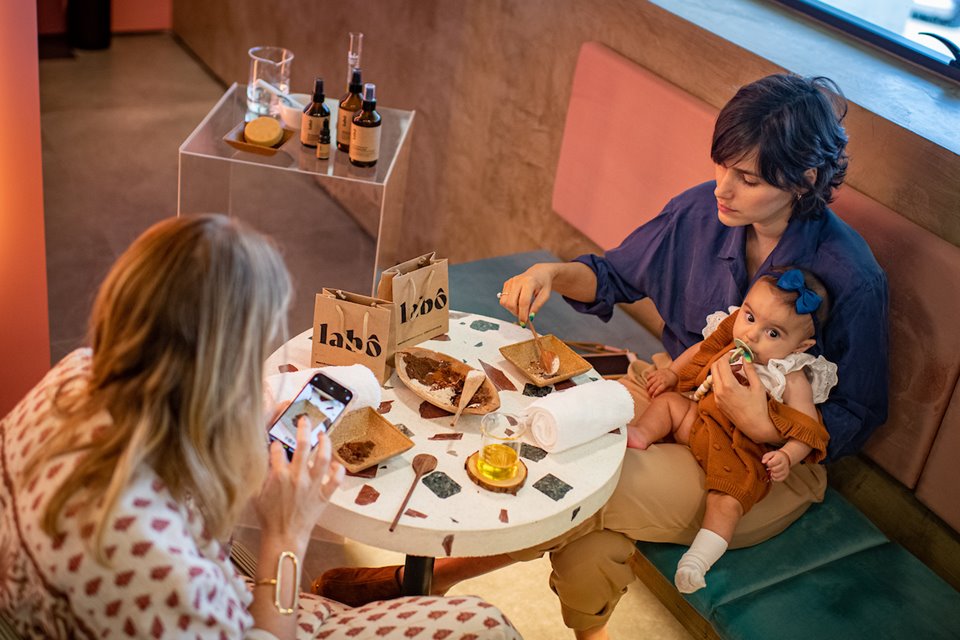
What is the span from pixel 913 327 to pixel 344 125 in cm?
170

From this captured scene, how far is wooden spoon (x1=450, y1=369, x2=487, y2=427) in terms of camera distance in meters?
2.00

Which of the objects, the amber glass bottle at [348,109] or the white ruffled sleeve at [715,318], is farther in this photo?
the amber glass bottle at [348,109]

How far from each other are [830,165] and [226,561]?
1.54 m

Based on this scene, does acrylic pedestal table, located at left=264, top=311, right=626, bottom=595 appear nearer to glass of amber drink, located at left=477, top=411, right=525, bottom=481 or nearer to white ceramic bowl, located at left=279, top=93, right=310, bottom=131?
glass of amber drink, located at left=477, top=411, right=525, bottom=481

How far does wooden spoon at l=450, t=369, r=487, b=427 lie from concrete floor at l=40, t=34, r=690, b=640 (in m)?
0.79

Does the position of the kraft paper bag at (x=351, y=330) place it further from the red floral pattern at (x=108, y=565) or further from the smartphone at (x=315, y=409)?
the red floral pattern at (x=108, y=565)

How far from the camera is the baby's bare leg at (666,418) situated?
236cm

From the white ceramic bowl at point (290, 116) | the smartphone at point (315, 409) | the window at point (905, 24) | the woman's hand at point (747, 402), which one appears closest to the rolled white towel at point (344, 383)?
the smartphone at point (315, 409)

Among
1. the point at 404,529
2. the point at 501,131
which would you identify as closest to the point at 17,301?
the point at 404,529

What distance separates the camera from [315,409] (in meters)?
1.87

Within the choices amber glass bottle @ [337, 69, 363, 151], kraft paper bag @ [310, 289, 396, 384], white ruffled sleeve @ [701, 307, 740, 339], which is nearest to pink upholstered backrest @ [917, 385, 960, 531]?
white ruffled sleeve @ [701, 307, 740, 339]

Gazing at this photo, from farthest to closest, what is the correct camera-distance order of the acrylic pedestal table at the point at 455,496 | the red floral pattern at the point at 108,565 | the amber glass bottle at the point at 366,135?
the amber glass bottle at the point at 366,135
the acrylic pedestal table at the point at 455,496
the red floral pattern at the point at 108,565

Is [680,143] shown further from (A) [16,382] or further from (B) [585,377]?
(A) [16,382]

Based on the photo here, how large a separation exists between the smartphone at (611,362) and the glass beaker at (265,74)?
1.32 meters
